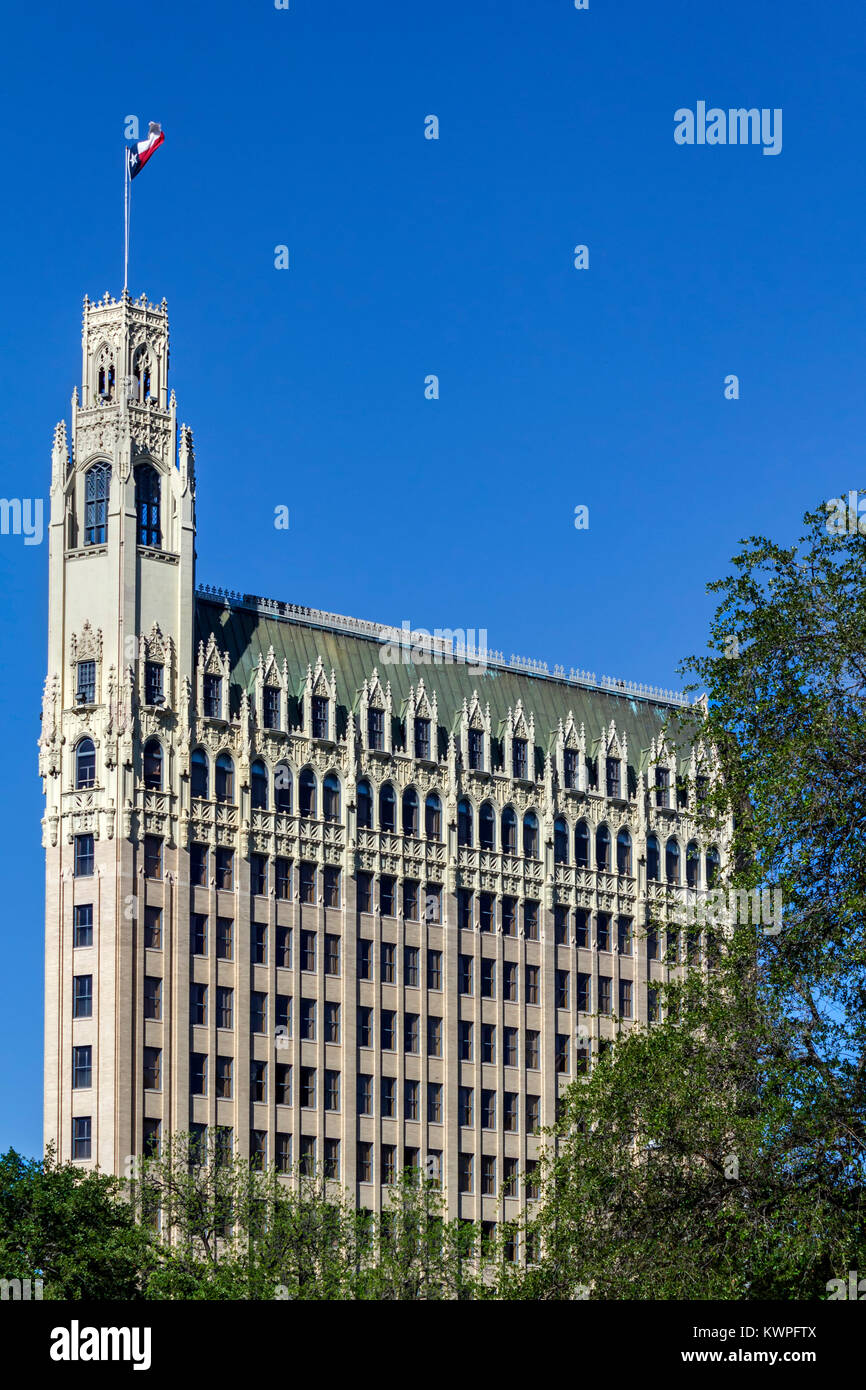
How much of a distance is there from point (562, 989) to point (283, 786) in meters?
23.6

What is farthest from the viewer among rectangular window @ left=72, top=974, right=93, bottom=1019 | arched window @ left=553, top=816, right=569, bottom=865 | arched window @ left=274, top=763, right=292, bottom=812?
arched window @ left=553, top=816, right=569, bottom=865

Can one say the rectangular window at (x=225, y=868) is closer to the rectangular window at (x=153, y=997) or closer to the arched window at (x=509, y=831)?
the rectangular window at (x=153, y=997)

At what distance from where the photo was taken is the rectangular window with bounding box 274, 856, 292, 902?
13238 cm

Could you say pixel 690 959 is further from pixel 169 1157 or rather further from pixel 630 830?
pixel 630 830

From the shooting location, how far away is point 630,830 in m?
153

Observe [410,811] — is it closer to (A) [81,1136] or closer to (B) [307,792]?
(B) [307,792]

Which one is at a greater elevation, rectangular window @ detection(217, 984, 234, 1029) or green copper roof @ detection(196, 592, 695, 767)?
green copper roof @ detection(196, 592, 695, 767)

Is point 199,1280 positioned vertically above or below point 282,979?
below

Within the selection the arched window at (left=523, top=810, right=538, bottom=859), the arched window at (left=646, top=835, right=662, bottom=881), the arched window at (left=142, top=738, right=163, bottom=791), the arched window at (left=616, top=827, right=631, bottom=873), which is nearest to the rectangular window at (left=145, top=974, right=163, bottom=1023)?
the arched window at (left=142, top=738, right=163, bottom=791)

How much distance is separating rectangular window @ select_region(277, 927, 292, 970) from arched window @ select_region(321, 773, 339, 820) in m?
6.98

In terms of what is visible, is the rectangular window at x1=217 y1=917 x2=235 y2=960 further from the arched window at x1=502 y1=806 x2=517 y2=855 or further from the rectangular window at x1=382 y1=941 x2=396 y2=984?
the arched window at x1=502 y1=806 x2=517 y2=855
